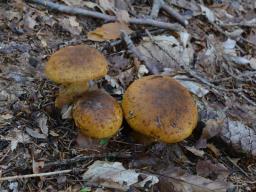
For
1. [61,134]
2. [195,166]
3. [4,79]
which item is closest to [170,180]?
[195,166]

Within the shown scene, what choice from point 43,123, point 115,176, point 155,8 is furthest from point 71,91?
point 155,8

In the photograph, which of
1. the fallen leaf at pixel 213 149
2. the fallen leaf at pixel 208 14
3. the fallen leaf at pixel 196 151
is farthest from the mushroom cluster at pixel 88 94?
the fallen leaf at pixel 208 14

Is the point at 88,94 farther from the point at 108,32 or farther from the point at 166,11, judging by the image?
the point at 166,11

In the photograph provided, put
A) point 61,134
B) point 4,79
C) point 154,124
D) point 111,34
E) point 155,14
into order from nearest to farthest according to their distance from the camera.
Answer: point 154,124, point 61,134, point 4,79, point 111,34, point 155,14

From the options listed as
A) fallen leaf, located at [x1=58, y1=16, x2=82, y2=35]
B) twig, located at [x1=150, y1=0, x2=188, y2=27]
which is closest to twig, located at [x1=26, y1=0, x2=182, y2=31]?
fallen leaf, located at [x1=58, y1=16, x2=82, y2=35]

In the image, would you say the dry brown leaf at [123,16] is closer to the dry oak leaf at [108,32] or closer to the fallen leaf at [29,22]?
the dry oak leaf at [108,32]

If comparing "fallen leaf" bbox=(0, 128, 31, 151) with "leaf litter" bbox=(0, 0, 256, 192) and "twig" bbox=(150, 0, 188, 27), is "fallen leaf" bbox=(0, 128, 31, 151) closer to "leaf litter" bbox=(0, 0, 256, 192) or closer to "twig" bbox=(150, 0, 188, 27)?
"leaf litter" bbox=(0, 0, 256, 192)

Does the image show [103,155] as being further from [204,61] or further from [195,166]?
[204,61]
